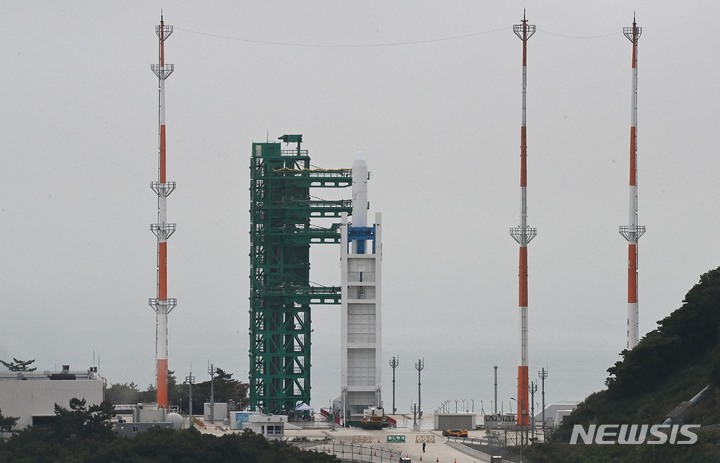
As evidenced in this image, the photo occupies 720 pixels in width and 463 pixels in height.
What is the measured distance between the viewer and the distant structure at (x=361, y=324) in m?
110

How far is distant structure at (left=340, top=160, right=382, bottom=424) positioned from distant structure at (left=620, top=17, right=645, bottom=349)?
1581 centimetres

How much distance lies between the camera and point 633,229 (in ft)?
329

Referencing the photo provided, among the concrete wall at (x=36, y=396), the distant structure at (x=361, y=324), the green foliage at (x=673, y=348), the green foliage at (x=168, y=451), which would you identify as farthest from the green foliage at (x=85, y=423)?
the green foliage at (x=673, y=348)

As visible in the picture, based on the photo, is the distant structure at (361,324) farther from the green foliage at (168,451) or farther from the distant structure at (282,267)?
the green foliage at (168,451)

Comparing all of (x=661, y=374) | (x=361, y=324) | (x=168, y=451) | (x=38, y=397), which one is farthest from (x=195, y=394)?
(x=661, y=374)

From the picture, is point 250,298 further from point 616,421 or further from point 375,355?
point 616,421

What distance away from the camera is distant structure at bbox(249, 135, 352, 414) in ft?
366

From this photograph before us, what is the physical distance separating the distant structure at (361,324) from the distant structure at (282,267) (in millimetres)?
1438

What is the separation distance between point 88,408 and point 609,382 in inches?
1025

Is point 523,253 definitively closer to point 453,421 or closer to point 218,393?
point 453,421

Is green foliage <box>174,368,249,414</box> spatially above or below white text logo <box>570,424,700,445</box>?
above

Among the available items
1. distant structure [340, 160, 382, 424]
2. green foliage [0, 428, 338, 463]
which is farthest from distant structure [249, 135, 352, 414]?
green foliage [0, 428, 338, 463]

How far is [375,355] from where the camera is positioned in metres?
110

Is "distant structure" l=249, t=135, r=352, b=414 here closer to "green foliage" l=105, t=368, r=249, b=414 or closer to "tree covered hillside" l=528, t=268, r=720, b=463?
"green foliage" l=105, t=368, r=249, b=414
